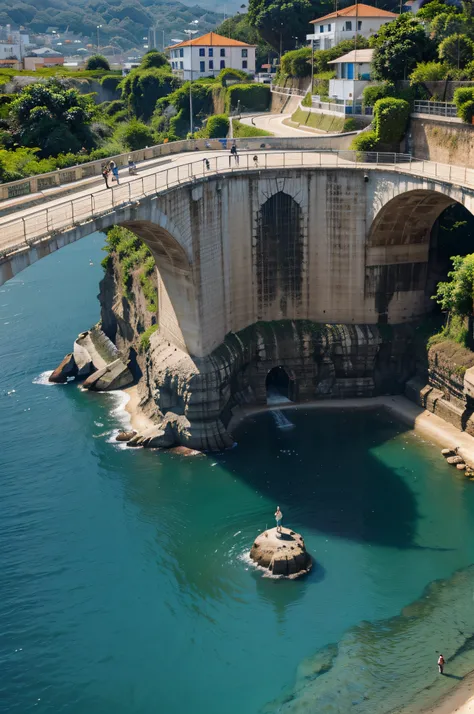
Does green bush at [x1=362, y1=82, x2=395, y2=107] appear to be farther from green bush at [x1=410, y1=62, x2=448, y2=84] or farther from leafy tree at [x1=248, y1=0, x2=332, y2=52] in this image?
leafy tree at [x1=248, y1=0, x2=332, y2=52]

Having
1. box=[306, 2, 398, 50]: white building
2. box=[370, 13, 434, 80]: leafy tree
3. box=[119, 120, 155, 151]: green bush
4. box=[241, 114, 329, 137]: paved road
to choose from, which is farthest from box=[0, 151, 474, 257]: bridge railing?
box=[306, 2, 398, 50]: white building

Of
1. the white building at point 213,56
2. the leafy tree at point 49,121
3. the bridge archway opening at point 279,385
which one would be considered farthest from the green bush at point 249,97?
the bridge archway opening at point 279,385

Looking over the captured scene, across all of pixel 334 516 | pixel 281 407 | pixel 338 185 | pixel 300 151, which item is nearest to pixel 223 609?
pixel 334 516

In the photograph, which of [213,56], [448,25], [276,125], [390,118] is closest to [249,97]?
[276,125]

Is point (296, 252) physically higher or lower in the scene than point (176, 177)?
lower

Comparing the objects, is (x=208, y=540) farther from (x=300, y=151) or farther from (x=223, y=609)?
(x=300, y=151)

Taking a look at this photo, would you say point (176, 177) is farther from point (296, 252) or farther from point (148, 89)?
point (148, 89)
